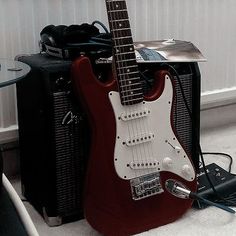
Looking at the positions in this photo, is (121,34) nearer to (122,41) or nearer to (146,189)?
(122,41)

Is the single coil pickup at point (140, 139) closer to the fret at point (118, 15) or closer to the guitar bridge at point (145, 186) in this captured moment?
the guitar bridge at point (145, 186)

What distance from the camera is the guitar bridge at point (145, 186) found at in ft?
4.70

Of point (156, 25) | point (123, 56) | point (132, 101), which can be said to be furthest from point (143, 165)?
point (156, 25)

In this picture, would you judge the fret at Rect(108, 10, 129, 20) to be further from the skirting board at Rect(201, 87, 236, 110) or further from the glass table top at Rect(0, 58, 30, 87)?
the skirting board at Rect(201, 87, 236, 110)

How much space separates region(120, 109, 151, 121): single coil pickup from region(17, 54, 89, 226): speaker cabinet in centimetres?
12

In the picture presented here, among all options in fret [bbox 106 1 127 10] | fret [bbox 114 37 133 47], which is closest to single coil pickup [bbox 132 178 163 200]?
fret [bbox 114 37 133 47]

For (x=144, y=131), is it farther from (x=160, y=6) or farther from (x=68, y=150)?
(x=160, y=6)

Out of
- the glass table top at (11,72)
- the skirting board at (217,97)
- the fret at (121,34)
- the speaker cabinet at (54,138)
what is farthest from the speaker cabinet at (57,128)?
the skirting board at (217,97)

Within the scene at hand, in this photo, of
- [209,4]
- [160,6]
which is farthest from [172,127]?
[209,4]

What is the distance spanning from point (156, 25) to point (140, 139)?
2.31 feet

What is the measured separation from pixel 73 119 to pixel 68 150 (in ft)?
0.31

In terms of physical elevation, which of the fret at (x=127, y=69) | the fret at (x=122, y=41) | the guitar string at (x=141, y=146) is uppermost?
the fret at (x=122, y=41)

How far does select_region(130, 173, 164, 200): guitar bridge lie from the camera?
1434mm

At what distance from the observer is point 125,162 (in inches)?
55.7
